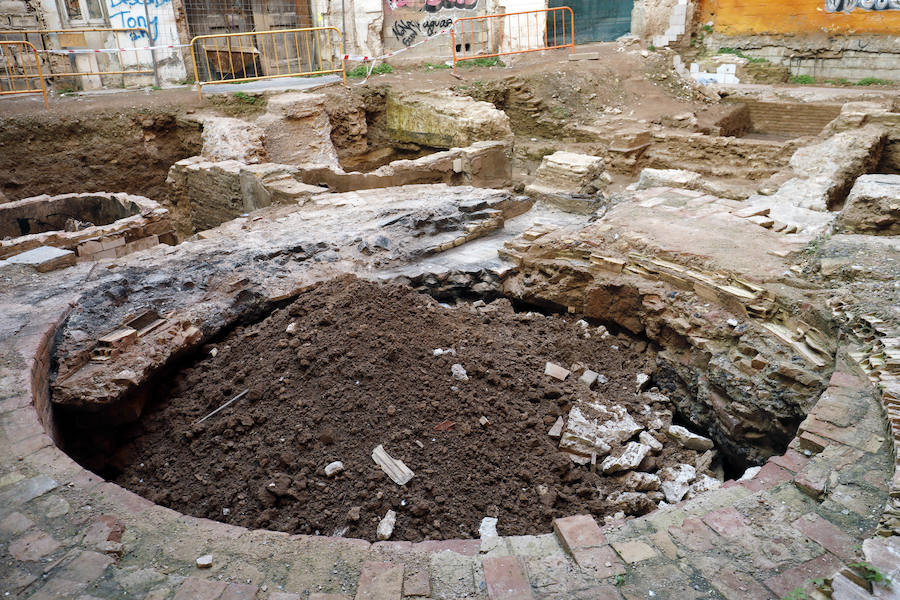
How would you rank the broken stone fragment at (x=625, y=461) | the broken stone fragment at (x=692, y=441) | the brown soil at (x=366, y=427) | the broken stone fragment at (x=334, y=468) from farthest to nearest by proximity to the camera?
the broken stone fragment at (x=692, y=441) < the broken stone fragment at (x=625, y=461) < the broken stone fragment at (x=334, y=468) < the brown soil at (x=366, y=427)

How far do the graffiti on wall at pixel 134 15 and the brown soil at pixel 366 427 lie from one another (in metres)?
11.6

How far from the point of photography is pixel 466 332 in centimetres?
510

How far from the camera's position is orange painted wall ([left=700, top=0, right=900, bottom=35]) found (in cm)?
1432

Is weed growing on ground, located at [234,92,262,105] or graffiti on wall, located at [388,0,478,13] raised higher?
graffiti on wall, located at [388,0,478,13]

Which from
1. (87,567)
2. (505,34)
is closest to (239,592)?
(87,567)

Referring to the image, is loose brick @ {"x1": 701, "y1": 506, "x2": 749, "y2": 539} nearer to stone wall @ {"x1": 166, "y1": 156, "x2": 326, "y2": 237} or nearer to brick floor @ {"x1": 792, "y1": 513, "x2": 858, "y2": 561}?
brick floor @ {"x1": 792, "y1": 513, "x2": 858, "y2": 561}

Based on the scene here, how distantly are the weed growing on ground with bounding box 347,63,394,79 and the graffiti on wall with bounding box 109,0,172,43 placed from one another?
4.08 m

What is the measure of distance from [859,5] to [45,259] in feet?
54.7

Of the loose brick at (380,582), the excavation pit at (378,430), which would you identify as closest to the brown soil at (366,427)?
the excavation pit at (378,430)

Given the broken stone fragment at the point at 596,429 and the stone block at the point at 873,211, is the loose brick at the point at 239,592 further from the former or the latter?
the stone block at the point at 873,211

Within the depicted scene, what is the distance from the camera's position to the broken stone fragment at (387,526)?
352 cm

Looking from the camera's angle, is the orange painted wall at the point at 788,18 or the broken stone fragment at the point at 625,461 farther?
the orange painted wall at the point at 788,18

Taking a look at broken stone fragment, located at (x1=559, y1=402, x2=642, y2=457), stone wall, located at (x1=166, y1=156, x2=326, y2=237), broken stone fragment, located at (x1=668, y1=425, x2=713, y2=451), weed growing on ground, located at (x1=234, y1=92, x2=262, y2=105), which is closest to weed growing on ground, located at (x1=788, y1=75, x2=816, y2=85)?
weed growing on ground, located at (x1=234, y1=92, x2=262, y2=105)

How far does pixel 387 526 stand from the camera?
3.55 metres
